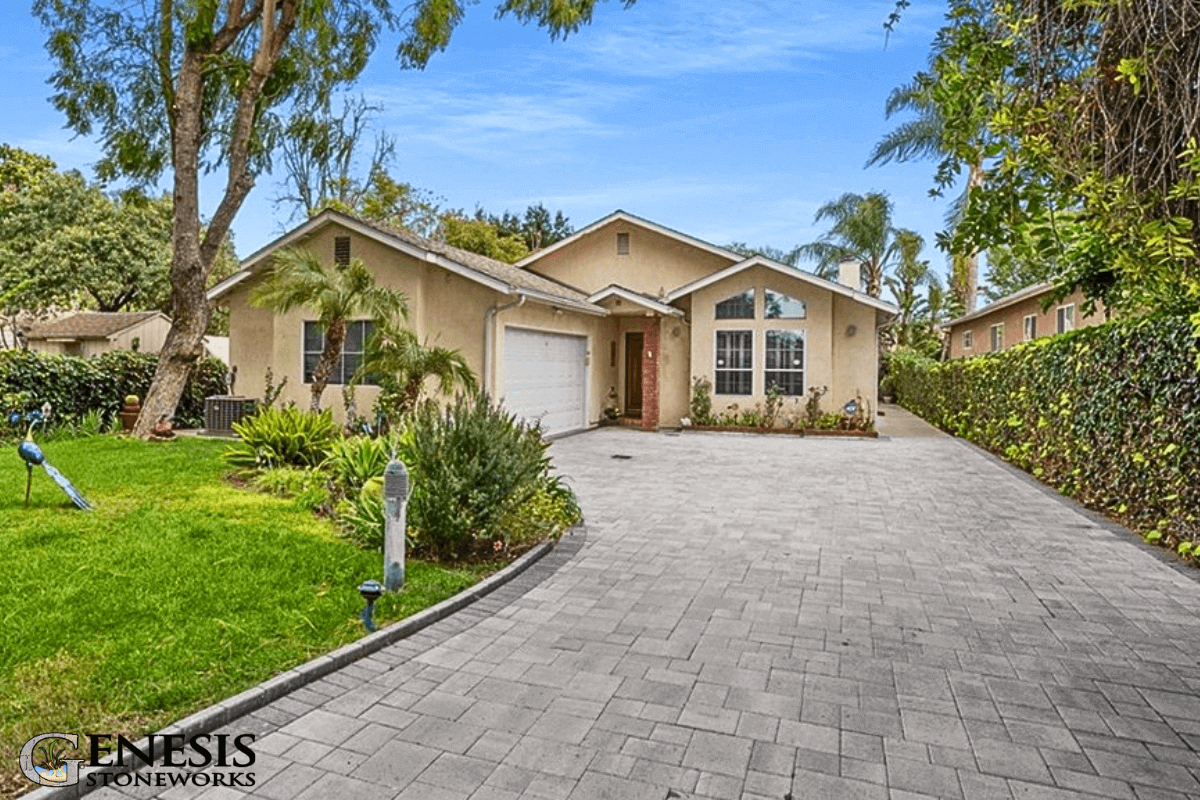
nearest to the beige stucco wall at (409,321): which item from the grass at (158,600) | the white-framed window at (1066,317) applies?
the grass at (158,600)

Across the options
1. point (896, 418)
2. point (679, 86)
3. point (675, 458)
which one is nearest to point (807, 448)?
point (675, 458)

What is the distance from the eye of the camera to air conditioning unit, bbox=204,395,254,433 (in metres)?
14.6

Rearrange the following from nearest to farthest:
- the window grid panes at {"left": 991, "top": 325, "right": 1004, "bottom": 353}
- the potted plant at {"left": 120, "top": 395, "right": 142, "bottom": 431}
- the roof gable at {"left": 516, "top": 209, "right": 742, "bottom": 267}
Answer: the potted plant at {"left": 120, "top": 395, "right": 142, "bottom": 431}, the roof gable at {"left": 516, "top": 209, "right": 742, "bottom": 267}, the window grid panes at {"left": 991, "top": 325, "right": 1004, "bottom": 353}

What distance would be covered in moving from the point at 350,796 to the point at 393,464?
2644 millimetres

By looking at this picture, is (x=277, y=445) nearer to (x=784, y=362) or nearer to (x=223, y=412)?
(x=223, y=412)

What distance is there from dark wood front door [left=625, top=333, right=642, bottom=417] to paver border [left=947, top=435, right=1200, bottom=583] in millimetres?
10190

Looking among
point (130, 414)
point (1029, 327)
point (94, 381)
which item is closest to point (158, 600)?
point (130, 414)

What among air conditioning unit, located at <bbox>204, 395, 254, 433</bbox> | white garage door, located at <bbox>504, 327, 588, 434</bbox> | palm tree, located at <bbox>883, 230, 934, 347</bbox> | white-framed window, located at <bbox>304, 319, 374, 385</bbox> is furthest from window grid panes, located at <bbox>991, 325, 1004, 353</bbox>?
air conditioning unit, located at <bbox>204, 395, 254, 433</bbox>

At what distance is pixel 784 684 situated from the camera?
373 centimetres

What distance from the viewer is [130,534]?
6066 mm

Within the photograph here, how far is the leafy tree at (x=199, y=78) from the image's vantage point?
1363cm

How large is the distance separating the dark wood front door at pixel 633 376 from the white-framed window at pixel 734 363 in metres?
2.80

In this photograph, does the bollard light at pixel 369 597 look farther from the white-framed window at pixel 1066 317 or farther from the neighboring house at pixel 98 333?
the neighboring house at pixel 98 333

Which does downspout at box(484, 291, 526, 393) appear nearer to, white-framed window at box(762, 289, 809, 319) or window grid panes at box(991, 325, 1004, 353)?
white-framed window at box(762, 289, 809, 319)
